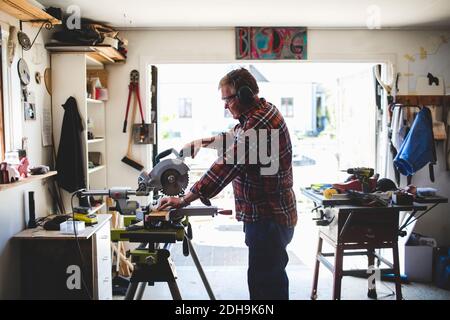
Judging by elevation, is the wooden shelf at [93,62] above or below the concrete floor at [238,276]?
above

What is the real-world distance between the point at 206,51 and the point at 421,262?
103 inches

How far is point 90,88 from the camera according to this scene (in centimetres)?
359

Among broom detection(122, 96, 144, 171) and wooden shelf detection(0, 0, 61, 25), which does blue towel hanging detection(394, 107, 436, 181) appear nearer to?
broom detection(122, 96, 144, 171)

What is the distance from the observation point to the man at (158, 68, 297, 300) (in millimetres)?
1840

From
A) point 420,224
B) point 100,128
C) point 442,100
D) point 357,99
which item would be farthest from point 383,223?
point 100,128

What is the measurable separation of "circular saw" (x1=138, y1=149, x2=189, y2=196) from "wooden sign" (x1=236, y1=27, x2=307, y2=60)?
2.12 m

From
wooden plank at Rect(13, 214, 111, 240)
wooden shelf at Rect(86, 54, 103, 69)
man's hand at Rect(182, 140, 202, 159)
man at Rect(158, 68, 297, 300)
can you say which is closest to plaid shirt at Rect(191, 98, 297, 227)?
man at Rect(158, 68, 297, 300)

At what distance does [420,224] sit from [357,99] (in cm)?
150

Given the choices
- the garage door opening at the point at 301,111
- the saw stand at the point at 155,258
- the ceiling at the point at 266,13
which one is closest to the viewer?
the saw stand at the point at 155,258

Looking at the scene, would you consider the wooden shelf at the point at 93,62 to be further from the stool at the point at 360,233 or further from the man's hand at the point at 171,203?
the stool at the point at 360,233

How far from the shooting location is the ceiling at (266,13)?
9.78ft

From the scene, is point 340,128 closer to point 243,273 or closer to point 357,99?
point 357,99

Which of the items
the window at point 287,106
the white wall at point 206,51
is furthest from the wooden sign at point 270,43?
the window at point 287,106

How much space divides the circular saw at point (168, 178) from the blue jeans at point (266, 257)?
1.22 feet
